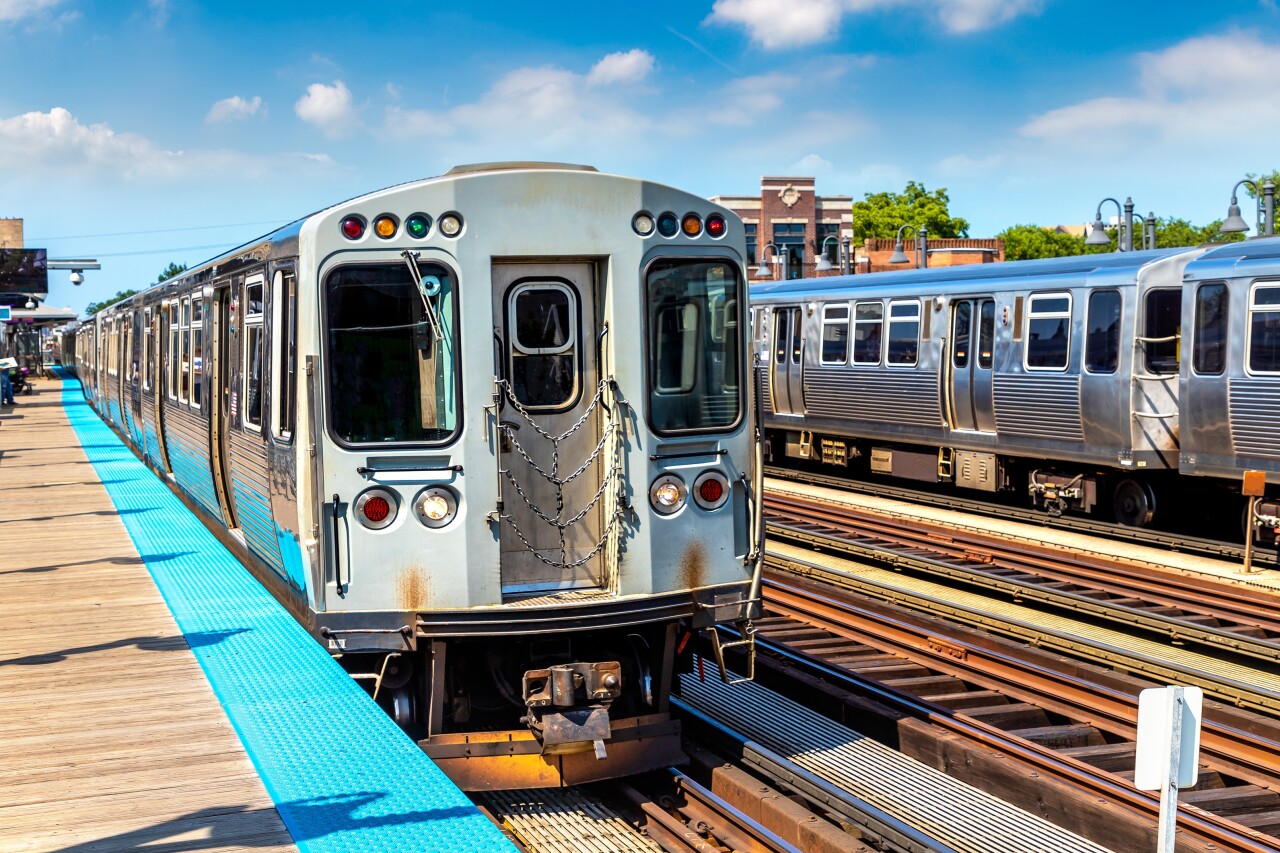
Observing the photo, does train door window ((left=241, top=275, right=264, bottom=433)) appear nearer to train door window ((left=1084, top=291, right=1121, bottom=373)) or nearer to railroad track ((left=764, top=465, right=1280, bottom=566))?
train door window ((left=1084, top=291, right=1121, bottom=373))

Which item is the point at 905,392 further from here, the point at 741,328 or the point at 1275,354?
the point at 741,328

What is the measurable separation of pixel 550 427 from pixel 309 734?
2.03 metres

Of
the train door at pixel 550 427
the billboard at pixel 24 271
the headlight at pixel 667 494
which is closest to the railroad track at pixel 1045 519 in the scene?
the headlight at pixel 667 494

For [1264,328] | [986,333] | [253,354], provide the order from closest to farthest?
[253,354], [1264,328], [986,333]

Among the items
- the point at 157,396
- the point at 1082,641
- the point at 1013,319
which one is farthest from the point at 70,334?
the point at 1082,641

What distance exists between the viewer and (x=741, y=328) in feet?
24.1

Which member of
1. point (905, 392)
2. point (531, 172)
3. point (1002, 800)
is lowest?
point (1002, 800)

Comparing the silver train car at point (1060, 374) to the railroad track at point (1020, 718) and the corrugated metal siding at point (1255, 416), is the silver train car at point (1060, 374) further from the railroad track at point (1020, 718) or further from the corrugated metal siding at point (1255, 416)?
the railroad track at point (1020, 718)

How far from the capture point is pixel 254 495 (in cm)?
899

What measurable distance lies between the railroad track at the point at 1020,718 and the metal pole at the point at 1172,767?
5.74 ft

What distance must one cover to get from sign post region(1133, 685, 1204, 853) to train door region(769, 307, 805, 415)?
54.2ft

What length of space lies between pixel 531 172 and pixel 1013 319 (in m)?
11.0

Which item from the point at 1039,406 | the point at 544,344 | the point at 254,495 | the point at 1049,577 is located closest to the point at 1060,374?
the point at 1039,406

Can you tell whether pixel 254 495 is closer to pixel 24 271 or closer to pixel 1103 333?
pixel 1103 333
